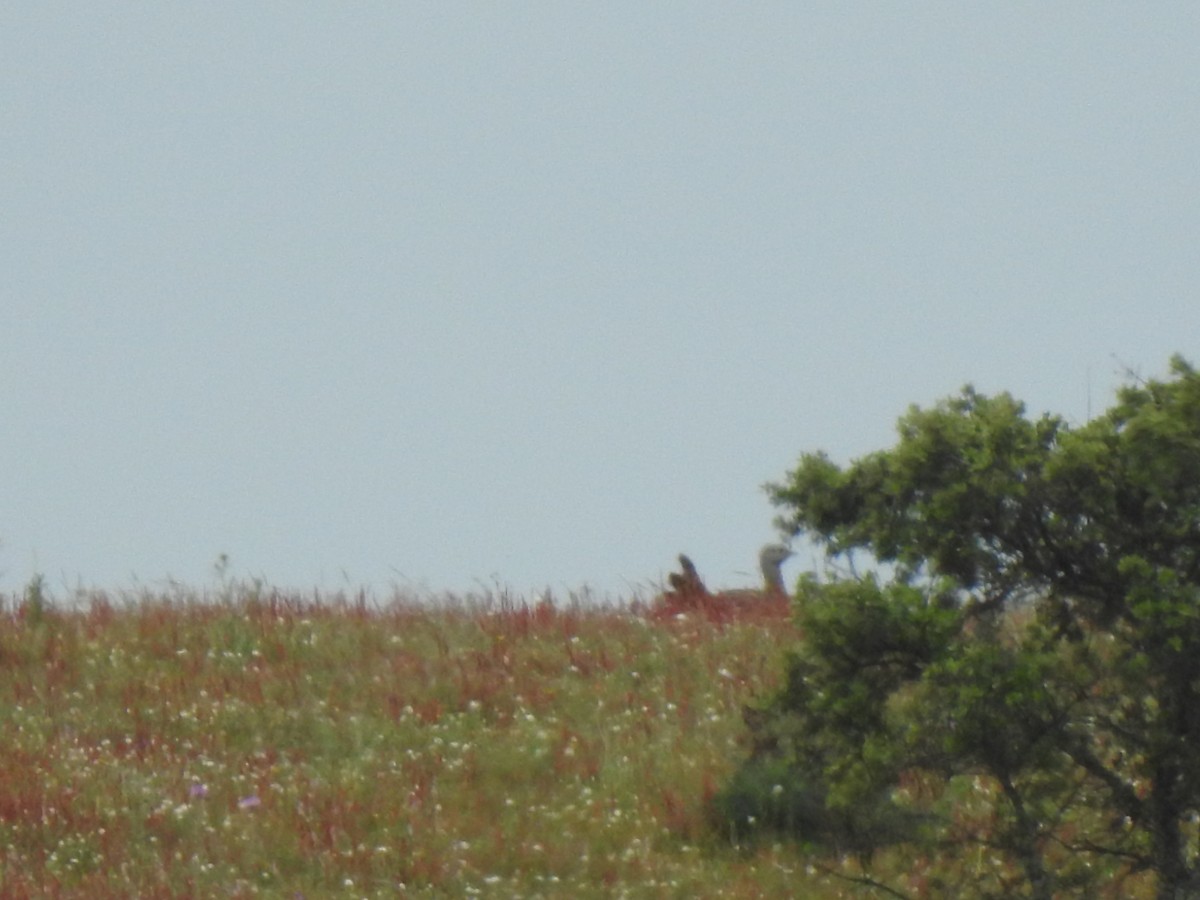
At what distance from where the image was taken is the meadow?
983cm

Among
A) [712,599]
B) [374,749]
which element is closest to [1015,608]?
[374,749]

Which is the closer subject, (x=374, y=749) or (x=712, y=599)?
(x=374, y=749)

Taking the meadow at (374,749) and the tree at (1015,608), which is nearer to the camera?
the tree at (1015,608)

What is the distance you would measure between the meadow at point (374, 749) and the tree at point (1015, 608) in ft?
5.18

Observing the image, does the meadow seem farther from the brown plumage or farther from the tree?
the tree

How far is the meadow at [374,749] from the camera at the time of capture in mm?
9828

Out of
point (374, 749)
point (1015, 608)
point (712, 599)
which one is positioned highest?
point (712, 599)

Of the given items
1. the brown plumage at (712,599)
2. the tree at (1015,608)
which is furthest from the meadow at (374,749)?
the tree at (1015,608)

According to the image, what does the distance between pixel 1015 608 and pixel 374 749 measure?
4541 mm

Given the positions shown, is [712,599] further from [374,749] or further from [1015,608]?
[1015,608]

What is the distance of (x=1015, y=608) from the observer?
9.10 metres

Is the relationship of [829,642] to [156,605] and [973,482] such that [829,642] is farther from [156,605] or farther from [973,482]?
[156,605]

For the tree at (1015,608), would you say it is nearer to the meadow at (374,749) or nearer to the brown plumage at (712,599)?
the meadow at (374,749)

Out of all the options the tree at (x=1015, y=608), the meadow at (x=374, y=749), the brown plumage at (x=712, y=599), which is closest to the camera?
the tree at (x=1015, y=608)
